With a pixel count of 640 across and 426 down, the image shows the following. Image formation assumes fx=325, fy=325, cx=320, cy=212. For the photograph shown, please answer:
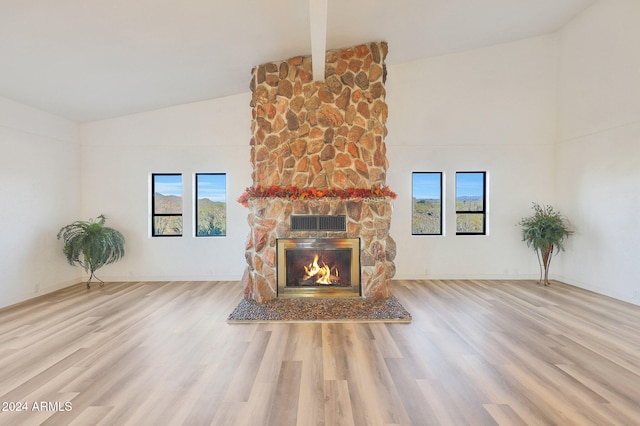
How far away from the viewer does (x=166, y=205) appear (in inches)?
247

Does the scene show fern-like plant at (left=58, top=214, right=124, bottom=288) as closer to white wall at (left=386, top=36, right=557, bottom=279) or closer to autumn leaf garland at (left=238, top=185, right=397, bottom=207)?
autumn leaf garland at (left=238, top=185, right=397, bottom=207)

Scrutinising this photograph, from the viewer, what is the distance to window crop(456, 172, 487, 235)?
6.40m

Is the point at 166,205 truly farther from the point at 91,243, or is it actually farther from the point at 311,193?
the point at 311,193

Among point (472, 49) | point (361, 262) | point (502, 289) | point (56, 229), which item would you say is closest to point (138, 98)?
point (56, 229)

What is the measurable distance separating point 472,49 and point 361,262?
4.54m

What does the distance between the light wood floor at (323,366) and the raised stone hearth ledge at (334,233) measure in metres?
0.62

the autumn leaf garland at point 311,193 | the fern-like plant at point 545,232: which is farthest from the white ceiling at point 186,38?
the fern-like plant at point 545,232

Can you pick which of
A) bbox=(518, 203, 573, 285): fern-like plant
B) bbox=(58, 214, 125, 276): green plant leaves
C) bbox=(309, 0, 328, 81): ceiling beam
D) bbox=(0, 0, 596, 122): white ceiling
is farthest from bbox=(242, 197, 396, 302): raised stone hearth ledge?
bbox=(518, 203, 573, 285): fern-like plant

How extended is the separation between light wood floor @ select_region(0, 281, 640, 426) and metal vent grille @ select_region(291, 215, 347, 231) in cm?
148

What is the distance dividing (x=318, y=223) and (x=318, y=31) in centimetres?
258

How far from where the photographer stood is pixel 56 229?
18.1 ft

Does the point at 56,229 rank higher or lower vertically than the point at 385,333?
higher

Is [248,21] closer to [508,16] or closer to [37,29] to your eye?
[37,29]

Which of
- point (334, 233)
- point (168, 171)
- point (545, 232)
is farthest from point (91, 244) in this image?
point (545, 232)
